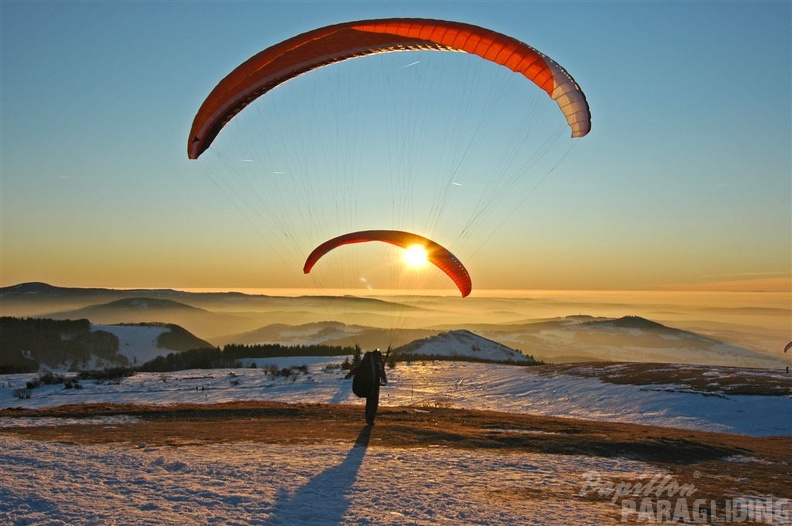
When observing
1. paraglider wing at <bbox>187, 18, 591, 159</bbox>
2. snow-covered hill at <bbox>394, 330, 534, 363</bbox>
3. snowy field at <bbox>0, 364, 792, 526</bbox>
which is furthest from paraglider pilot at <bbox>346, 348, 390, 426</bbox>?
snow-covered hill at <bbox>394, 330, 534, 363</bbox>

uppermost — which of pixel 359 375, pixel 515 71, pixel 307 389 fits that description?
pixel 515 71

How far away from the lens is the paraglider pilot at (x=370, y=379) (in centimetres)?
1455

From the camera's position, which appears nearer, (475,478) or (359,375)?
(475,478)

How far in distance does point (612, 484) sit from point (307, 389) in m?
17.6

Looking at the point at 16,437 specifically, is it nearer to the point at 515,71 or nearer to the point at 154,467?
the point at 154,467

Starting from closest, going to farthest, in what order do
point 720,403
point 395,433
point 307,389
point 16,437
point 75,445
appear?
1. point 75,445
2. point 16,437
3. point 395,433
4. point 720,403
5. point 307,389

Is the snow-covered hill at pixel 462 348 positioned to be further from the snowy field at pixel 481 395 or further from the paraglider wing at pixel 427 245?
the paraglider wing at pixel 427 245

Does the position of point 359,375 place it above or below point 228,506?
above

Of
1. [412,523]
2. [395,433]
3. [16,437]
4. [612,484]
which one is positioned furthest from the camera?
[395,433]

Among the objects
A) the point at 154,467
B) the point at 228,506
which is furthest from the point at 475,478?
the point at 154,467

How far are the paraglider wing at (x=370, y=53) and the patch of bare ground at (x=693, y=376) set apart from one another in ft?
48.6

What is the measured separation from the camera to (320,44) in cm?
1329

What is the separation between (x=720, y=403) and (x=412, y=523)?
17006 millimetres

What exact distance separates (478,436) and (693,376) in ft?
54.8
